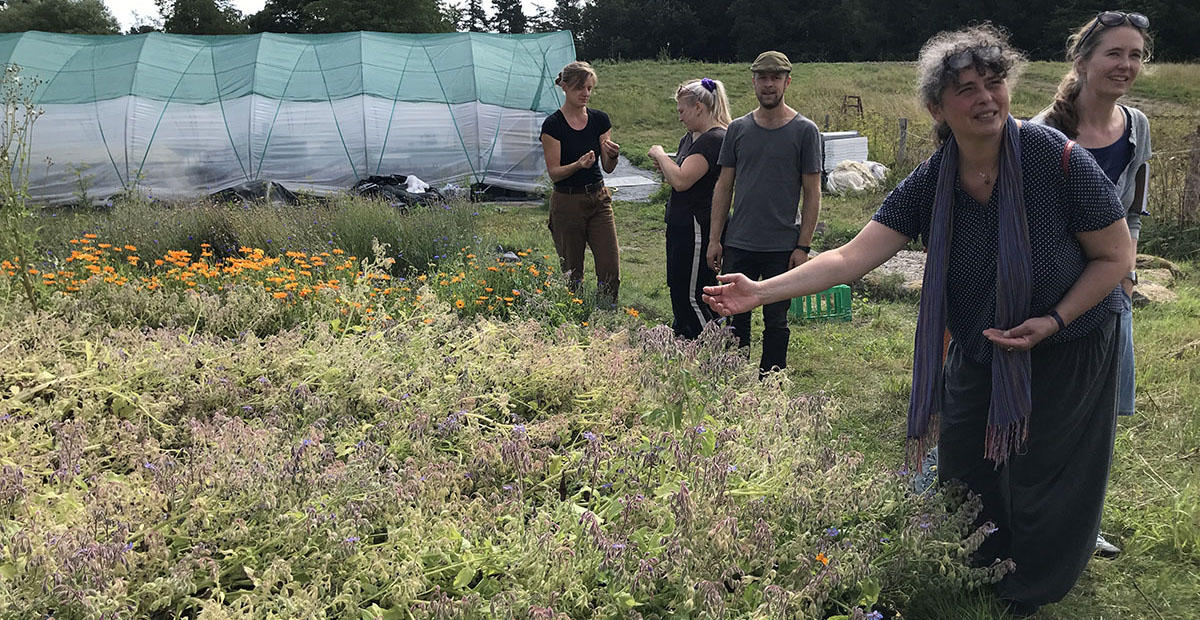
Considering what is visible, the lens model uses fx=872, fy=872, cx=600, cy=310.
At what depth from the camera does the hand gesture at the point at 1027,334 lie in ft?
7.85

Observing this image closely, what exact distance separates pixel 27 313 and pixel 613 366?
2.69m

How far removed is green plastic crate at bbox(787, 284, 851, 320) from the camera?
21.3 ft

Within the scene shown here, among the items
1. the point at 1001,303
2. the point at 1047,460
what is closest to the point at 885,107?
the point at 1047,460

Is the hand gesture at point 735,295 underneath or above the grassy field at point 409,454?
above

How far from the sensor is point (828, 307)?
650 cm

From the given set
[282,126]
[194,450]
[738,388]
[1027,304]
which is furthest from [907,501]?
[282,126]

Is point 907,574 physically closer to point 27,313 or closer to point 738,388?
point 738,388

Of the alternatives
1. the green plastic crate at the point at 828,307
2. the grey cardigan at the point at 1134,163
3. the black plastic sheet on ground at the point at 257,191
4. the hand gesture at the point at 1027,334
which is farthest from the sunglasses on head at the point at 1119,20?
the black plastic sheet on ground at the point at 257,191

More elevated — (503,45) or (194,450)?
(503,45)

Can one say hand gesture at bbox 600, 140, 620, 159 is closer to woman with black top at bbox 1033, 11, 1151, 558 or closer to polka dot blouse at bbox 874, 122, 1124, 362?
woman with black top at bbox 1033, 11, 1151, 558

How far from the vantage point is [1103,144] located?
297 centimetres

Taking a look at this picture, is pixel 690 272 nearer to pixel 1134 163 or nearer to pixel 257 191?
pixel 1134 163

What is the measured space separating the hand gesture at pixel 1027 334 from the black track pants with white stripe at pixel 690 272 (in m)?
2.61

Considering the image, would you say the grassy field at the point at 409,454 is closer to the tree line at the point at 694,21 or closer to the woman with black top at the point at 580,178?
the woman with black top at the point at 580,178
